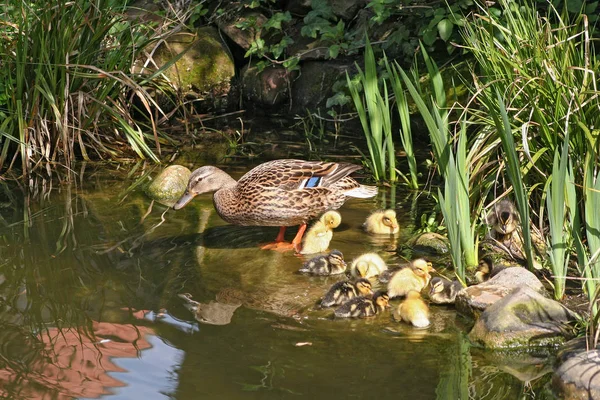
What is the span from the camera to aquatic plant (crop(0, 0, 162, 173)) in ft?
23.7

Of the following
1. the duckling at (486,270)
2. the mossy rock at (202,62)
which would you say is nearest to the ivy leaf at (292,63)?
the mossy rock at (202,62)

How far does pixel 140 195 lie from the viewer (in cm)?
710

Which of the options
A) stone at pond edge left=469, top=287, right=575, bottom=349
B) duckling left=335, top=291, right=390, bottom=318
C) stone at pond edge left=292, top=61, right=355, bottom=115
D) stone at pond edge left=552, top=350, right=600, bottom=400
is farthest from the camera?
stone at pond edge left=292, top=61, right=355, bottom=115

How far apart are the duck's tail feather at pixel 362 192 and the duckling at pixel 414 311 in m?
1.71

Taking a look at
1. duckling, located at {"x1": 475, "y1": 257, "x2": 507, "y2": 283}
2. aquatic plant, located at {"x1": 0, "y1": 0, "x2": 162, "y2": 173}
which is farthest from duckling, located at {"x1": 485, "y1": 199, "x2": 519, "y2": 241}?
aquatic plant, located at {"x1": 0, "y1": 0, "x2": 162, "y2": 173}

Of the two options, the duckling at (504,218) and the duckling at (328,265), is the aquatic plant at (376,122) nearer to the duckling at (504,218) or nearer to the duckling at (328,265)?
the duckling at (504,218)

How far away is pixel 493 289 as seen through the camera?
4.68 m

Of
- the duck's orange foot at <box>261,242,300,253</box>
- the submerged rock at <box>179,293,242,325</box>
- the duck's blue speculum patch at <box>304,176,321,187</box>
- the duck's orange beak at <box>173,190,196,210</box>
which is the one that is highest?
the duck's blue speculum patch at <box>304,176,321,187</box>

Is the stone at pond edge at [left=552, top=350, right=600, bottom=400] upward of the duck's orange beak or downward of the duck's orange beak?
downward

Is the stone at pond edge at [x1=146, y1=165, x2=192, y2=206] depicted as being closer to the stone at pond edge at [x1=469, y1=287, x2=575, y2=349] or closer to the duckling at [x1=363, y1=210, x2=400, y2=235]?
the duckling at [x1=363, y1=210, x2=400, y2=235]

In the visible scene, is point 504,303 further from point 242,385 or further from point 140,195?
point 140,195

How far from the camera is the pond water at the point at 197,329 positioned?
3.93m

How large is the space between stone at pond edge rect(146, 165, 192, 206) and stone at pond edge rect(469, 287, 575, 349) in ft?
10.9

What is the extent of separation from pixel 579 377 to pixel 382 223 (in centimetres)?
246
